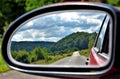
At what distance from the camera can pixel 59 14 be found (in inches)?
100.0

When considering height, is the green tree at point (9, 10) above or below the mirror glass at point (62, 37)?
below

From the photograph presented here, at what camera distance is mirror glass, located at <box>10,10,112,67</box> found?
2.44 meters

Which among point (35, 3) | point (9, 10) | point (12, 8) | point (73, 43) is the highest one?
point (73, 43)

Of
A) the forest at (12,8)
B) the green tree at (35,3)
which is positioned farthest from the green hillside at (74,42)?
the forest at (12,8)

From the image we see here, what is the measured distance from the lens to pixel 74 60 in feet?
7.88

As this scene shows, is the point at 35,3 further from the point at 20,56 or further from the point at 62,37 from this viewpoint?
the point at 62,37

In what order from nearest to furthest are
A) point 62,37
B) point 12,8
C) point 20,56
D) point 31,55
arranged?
point 62,37
point 31,55
point 20,56
point 12,8

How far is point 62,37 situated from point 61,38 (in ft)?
0.04

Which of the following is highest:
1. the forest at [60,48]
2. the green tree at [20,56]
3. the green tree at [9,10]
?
the forest at [60,48]

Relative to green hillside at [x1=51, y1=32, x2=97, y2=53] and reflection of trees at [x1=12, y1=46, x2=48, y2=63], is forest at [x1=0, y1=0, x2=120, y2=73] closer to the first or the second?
reflection of trees at [x1=12, y1=46, x2=48, y2=63]

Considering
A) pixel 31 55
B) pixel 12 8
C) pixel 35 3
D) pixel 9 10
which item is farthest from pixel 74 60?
pixel 12 8

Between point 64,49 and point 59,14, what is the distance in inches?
7.9

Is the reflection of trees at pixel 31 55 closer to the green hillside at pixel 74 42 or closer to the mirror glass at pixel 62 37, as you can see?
the mirror glass at pixel 62 37

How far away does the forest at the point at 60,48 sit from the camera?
97.7 inches
